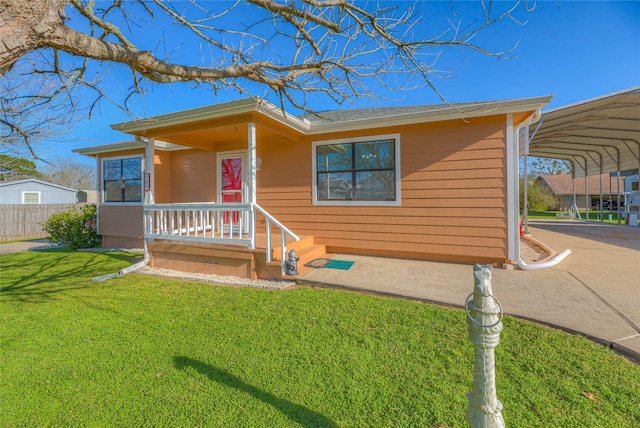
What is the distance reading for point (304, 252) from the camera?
5.68 m

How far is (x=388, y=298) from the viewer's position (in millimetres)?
3852

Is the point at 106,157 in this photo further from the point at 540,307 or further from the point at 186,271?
the point at 540,307

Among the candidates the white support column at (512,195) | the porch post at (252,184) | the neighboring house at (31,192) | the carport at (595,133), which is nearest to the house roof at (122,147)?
the porch post at (252,184)

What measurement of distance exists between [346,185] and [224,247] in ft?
9.18

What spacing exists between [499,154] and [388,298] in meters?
3.28

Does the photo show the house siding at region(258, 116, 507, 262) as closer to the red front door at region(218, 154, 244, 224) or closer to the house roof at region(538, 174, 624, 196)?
the red front door at region(218, 154, 244, 224)

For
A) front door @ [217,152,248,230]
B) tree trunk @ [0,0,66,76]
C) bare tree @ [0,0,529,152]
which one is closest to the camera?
tree trunk @ [0,0,66,76]

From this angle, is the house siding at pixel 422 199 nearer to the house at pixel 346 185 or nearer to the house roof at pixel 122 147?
the house at pixel 346 185

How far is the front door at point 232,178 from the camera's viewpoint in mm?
7426

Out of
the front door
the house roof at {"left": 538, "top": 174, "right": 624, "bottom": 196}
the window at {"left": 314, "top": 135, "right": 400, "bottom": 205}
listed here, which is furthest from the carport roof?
the house roof at {"left": 538, "top": 174, "right": 624, "bottom": 196}

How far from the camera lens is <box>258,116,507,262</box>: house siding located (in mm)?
5117

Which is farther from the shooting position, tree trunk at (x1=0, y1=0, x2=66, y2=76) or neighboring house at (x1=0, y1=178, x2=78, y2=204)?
neighboring house at (x1=0, y1=178, x2=78, y2=204)

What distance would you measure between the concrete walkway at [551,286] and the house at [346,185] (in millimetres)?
556

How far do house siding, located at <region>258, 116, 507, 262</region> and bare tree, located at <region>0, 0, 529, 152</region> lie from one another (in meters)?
2.00
